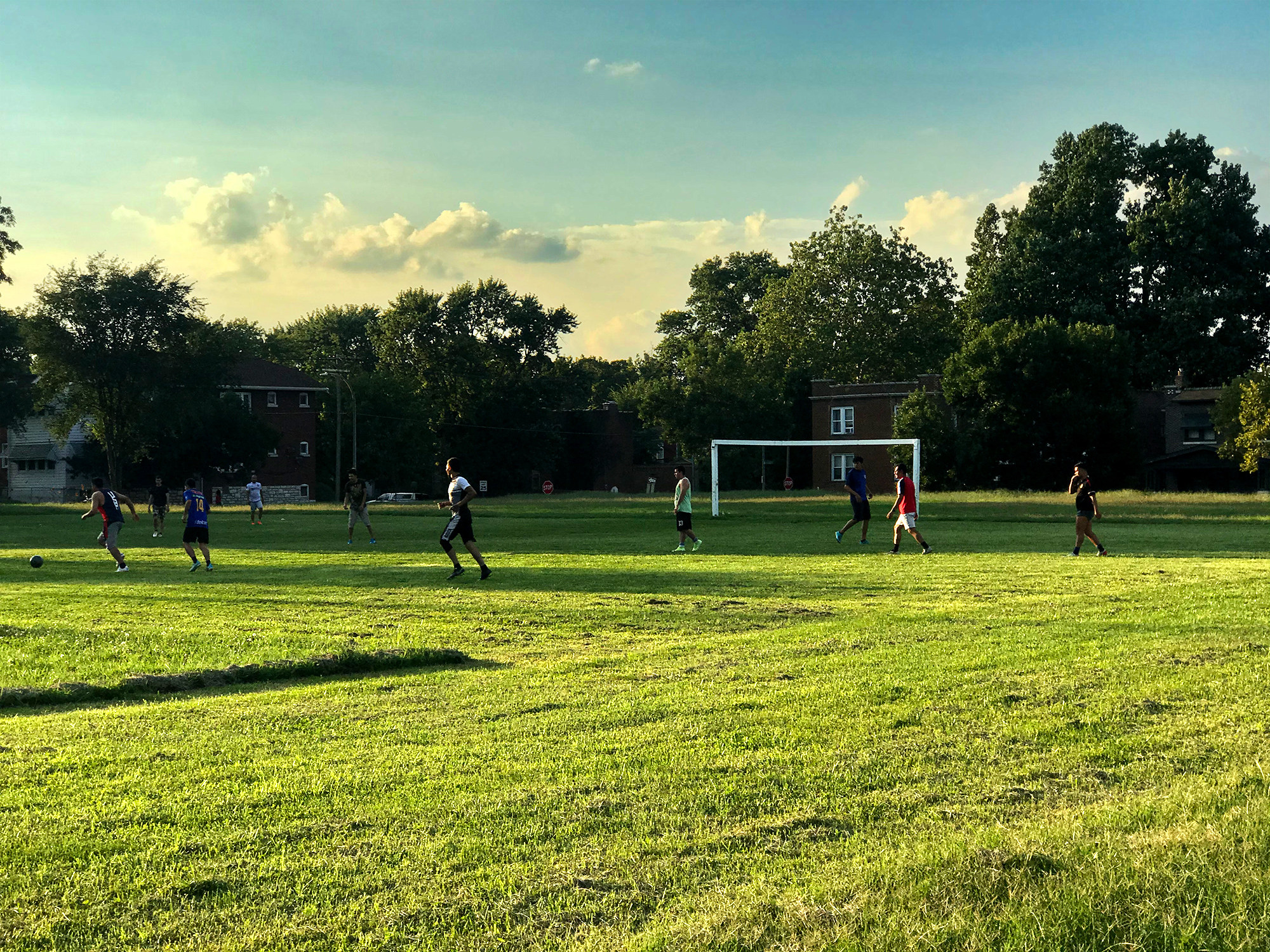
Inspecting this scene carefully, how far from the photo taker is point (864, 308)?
279ft

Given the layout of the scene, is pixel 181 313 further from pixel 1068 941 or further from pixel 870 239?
pixel 1068 941

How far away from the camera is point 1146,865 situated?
4.67 metres

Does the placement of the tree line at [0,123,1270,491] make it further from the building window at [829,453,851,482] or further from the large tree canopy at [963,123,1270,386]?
the building window at [829,453,851,482]

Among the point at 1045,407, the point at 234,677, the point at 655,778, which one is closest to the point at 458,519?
the point at 234,677

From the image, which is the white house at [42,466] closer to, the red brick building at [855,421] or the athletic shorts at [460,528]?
the red brick building at [855,421]

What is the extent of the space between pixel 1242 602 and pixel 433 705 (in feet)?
33.9

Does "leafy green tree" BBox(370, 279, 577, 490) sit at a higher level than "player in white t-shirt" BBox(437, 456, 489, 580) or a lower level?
higher

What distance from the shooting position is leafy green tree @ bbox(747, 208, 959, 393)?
277 feet

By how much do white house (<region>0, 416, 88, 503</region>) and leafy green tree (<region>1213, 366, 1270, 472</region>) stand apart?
2835 inches

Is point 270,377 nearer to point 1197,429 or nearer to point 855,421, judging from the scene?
point 855,421

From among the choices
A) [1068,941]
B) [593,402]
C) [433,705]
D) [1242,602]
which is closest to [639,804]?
[1068,941]

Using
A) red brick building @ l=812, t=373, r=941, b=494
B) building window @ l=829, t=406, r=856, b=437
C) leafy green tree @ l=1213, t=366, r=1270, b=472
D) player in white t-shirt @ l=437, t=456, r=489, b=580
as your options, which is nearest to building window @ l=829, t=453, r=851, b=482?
red brick building @ l=812, t=373, r=941, b=494

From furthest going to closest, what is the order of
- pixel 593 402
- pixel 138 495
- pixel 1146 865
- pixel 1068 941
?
pixel 593 402
pixel 138 495
pixel 1146 865
pixel 1068 941

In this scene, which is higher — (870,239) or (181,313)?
(870,239)
